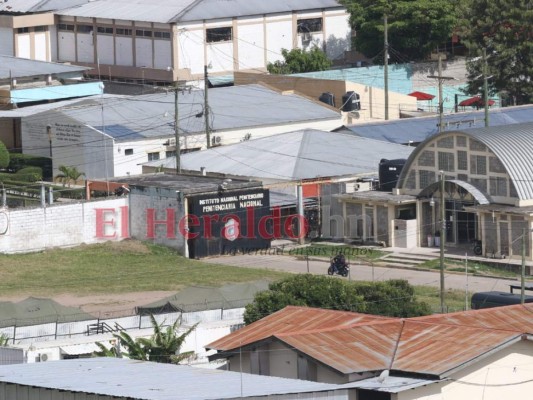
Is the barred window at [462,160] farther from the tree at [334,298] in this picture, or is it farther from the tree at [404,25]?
the tree at [404,25]

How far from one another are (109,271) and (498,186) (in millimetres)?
12536

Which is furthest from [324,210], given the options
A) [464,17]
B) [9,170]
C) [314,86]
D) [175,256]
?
[464,17]

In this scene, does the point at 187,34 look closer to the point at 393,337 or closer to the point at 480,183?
the point at 480,183

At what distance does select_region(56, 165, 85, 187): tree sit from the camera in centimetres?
7150

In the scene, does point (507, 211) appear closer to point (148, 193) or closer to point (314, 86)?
point (148, 193)

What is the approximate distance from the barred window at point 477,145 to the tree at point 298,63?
35.2m

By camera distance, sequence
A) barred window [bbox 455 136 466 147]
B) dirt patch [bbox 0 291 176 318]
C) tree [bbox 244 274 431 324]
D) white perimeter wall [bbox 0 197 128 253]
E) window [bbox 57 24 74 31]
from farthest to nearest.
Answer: window [bbox 57 24 74 31]
barred window [bbox 455 136 466 147]
white perimeter wall [bbox 0 197 128 253]
dirt patch [bbox 0 291 176 318]
tree [bbox 244 274 431 324]

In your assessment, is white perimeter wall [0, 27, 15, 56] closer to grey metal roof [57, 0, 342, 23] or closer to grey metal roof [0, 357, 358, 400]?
grey metal roof [57, 0, 342, 23]

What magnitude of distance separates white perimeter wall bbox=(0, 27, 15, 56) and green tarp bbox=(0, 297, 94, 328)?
2155 inches

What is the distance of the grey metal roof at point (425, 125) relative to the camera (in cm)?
7362

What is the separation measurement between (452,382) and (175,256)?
29338mm

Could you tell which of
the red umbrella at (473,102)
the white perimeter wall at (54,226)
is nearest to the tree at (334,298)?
the white perimeter wall at (54,226)

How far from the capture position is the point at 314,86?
85.4 metres

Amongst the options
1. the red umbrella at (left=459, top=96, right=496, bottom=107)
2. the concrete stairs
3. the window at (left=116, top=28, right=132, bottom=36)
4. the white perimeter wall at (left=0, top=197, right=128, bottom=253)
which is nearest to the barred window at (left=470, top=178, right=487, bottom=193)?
the concrete stairs
